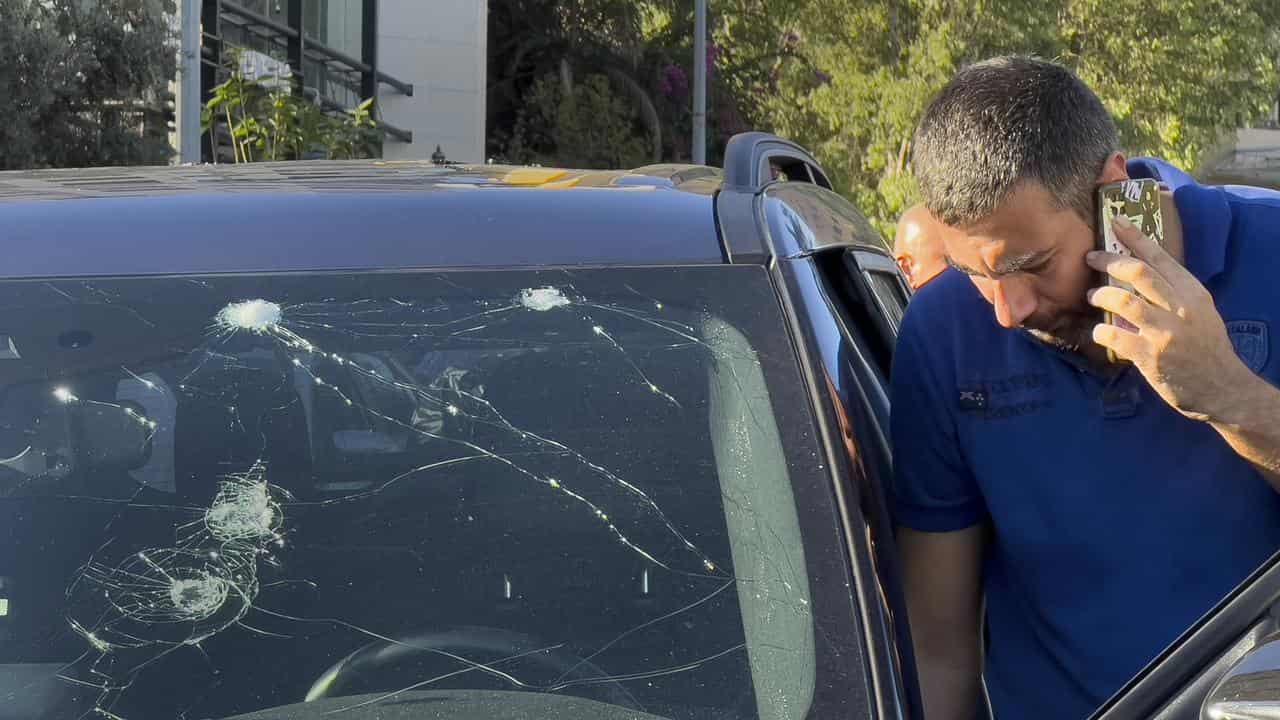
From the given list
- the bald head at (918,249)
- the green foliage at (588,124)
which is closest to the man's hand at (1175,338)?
the bald head at (918,249)

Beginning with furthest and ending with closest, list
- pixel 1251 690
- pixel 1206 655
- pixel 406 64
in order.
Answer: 1. pixel 406 64
2. pixel 1206 655
3. pixel 1251 690

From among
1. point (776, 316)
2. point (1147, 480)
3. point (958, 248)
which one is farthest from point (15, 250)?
point (1147, 480)

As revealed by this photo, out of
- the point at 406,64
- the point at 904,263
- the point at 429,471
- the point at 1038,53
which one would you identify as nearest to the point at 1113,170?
the point at 429,471

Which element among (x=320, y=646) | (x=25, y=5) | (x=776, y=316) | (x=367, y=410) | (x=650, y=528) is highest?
(x=25, y=5)

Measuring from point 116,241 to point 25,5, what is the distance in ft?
30.9

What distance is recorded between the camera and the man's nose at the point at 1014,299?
1.86 metres

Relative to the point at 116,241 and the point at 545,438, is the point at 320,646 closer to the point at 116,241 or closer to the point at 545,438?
the point at 545,438

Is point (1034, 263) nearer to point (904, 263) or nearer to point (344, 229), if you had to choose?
point (344, 229)

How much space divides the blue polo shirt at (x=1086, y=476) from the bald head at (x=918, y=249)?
0.85 m

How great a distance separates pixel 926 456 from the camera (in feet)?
6.56

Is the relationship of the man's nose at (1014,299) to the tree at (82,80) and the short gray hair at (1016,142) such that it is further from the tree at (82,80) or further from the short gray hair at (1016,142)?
the tree at (82,80)

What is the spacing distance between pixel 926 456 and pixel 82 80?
10.1 meters

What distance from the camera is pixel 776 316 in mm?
1845

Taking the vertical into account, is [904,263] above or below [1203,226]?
below
